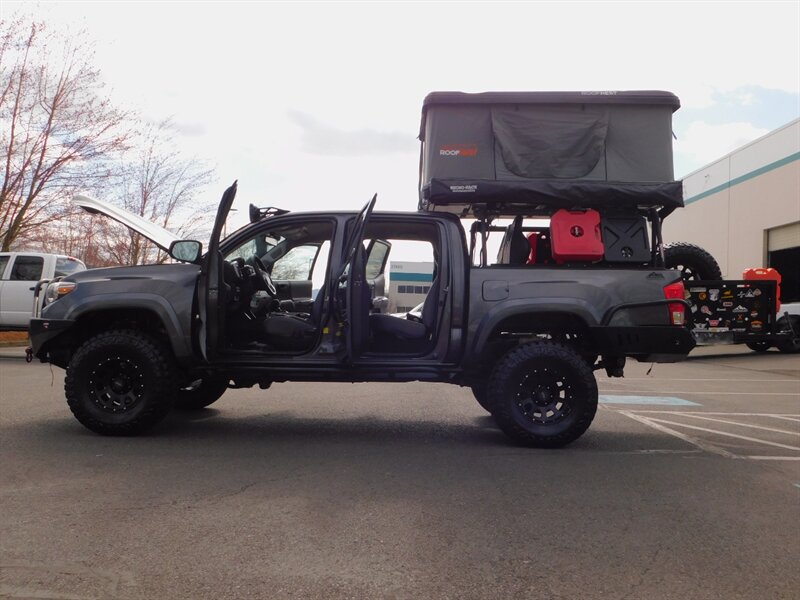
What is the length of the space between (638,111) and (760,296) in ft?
29.3

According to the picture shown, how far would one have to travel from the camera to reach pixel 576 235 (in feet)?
21.2

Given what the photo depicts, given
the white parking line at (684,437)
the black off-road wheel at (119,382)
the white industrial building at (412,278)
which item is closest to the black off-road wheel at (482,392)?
the white industrial building at (412,278)

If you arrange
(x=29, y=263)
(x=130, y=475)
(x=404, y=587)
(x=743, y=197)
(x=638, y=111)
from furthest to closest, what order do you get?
(x=743, y=197) → (x=29, y=263) → (x=638, y=111) → (x=130, y=475) → (x=404, y=587)

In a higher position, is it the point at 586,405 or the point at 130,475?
the point at 586,405

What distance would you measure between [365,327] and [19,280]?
12.4 meters

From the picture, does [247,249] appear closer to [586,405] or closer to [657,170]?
[586,405]

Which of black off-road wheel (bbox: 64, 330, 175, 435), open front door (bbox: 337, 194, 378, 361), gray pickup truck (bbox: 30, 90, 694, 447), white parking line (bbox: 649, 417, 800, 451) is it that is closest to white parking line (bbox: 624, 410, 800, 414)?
white parking line (bbox: 649, 417, 800, 451)

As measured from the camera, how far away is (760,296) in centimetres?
1404

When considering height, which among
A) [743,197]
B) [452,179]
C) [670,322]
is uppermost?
[743,197]

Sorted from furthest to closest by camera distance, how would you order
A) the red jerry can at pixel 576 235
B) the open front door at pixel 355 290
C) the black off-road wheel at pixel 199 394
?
1. the black off-road wheel at pixel 199 394
2. the red jerry can at pixel 576 235
3. the open front door at pixel 355 290

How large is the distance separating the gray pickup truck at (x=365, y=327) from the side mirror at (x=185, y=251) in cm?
1

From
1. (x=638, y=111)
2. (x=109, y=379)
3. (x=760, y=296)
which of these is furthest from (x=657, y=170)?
(x=760, y=296)

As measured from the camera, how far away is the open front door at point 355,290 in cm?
603

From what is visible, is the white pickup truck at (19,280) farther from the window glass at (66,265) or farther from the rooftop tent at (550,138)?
the rooftop tent at (550,138)
